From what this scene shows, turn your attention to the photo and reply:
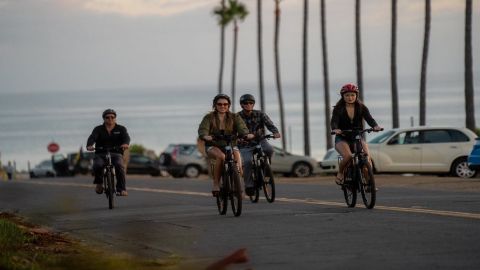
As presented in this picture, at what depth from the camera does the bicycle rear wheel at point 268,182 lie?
67.8ft

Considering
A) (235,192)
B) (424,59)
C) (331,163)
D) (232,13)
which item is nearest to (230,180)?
(235,192)

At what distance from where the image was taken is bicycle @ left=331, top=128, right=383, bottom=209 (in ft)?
59.5

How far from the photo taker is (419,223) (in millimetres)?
15586

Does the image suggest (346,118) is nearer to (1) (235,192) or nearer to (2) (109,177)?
(1) (235,192)

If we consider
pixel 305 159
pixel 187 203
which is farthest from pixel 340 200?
pixel 305 159

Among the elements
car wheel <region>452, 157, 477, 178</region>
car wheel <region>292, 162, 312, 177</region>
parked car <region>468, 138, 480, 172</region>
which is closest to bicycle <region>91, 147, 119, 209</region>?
parked car <region>468, 138, 480, 172</region>

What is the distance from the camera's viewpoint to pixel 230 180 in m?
17.8

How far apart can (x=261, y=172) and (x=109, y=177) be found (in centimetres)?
298

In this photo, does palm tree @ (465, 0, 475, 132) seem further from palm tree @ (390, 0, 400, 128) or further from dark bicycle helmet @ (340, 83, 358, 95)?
dark bicycle helmet @ (340, 83, 358, 95)

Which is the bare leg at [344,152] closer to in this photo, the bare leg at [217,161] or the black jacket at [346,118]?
the black jacket at [346,118]

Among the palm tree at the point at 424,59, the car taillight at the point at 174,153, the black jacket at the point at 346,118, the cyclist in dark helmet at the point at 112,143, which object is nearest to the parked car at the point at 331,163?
the car taillight at the point at 174,153

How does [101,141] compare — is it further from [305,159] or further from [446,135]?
[305,159]

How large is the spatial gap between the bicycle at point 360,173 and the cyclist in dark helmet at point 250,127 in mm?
2187

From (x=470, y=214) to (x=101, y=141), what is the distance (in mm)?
7825
